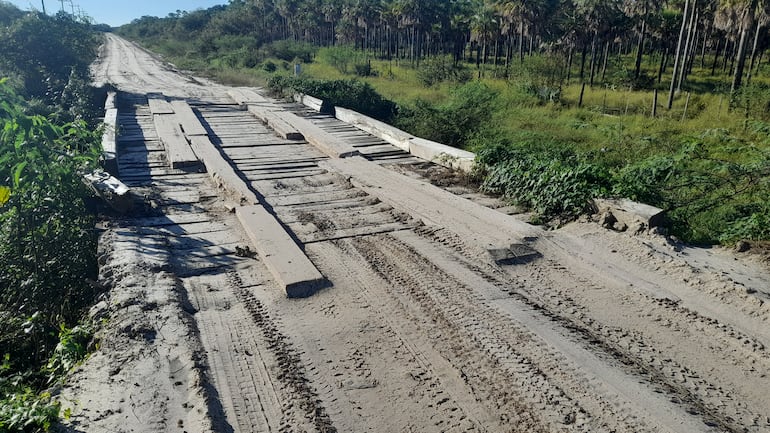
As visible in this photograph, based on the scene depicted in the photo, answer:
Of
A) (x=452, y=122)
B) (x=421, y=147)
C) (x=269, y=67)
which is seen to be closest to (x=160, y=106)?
(x=452, y=122)

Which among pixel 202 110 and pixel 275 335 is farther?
pixel 202 110

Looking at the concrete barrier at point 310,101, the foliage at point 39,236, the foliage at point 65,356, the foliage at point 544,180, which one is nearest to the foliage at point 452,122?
the concrete barrier at point 310,101

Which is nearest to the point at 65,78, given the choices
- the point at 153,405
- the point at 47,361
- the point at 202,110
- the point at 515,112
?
the point at 202,110

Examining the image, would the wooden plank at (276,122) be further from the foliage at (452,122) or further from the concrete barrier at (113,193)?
the concrete barrier at (113,193)

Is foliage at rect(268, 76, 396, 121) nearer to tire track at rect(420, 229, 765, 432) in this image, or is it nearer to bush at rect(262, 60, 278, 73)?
tire track at rect(420, 229, 765, 432)

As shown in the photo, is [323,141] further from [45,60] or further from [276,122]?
[45,60]

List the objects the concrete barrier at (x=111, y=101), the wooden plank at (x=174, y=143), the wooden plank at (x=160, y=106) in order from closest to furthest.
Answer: the wooden plank at (x=174, y=143) < the wooden plank at (x=160, y=106) < the concrete barrier at (x=111, y=101)

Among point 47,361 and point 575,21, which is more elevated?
point 575,21

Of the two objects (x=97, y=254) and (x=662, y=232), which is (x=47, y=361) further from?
(x=662, y=232)
